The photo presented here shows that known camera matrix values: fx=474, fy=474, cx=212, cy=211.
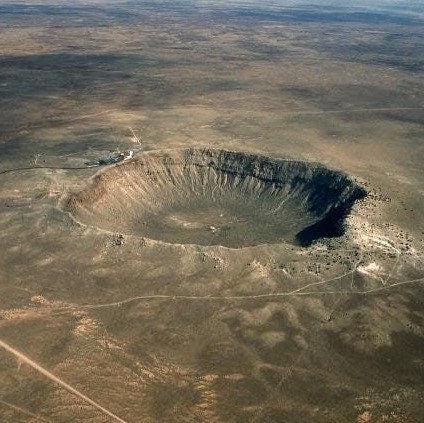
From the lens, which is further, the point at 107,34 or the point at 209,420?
the point at 107,34

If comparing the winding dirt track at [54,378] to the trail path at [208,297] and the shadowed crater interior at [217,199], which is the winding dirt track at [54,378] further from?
the shadowed crater interior at [217,199]

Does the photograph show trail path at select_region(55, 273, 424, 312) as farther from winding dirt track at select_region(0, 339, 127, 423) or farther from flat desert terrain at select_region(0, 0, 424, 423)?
winding dirt track at select_region(0, 339, 127, 423)

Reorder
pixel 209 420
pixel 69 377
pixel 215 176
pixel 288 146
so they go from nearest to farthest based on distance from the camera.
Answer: pixel 209 420 < pixel 69 377 < pixel 215 176 < pixel 288 146

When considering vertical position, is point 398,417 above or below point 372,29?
below

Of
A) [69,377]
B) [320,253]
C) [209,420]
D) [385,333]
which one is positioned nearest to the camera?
[209,420]

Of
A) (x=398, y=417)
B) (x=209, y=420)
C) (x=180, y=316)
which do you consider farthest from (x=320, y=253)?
(x=209, y=420)

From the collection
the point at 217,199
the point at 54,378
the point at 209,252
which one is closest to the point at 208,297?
the point at 209,252

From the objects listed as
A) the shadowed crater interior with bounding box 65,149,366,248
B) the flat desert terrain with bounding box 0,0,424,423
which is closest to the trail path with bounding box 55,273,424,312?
the flat desert terrain with bounding box 0,0,424,423

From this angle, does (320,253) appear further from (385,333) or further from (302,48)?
(302,48)
